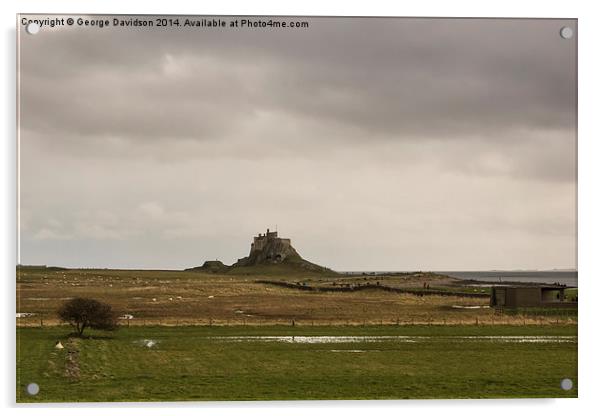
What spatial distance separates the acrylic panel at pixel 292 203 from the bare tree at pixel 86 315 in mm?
22

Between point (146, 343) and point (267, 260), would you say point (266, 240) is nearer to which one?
point (267, 260)

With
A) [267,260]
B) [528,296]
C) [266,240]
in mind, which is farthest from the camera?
[528,296]

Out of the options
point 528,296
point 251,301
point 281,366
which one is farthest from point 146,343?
point 528,296

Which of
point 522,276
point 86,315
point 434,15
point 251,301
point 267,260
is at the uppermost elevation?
point 434,15

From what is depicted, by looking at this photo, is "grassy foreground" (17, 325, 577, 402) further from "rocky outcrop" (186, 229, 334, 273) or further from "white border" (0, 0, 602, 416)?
"rocky outcrop" (186, 229, 334, 273)

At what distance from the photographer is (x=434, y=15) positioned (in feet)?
28.9

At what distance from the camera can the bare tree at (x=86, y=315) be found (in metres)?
8.78

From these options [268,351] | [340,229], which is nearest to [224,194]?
[340,229]

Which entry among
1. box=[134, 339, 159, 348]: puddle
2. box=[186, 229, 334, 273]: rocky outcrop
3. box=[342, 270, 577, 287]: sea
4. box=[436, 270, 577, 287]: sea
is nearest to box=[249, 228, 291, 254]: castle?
box=[186, 229, 334, 273]: rocky outcrop

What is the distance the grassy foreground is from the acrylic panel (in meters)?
0.03

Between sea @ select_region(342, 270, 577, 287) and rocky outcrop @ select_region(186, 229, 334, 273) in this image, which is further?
sea @ select_region(342, 270, 577, 287)

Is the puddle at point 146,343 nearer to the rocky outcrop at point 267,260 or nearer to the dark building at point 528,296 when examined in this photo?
the rocky outcrop at point 267,260

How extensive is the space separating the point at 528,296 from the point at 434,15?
4272 mm

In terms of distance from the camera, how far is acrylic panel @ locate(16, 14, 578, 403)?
28.2 ft
